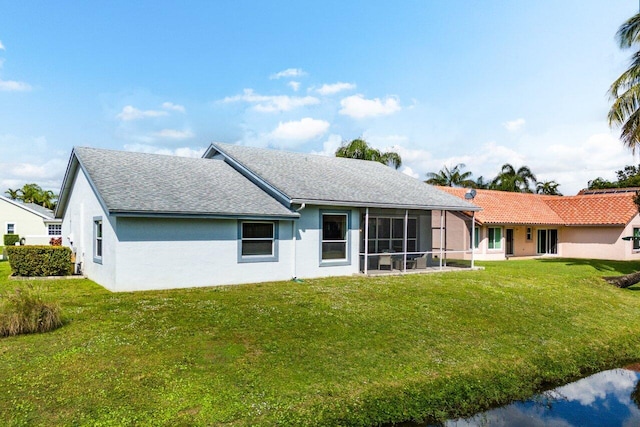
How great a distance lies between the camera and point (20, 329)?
7832 millimetres

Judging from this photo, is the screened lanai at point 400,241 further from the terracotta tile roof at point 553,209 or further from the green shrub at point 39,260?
the green shrub at point 39,260

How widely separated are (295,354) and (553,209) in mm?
31675

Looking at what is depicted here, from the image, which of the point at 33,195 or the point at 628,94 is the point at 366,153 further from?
the point at 33,195

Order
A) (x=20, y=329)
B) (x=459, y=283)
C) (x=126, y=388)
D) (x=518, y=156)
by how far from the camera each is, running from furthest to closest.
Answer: (x=518, y=156)
(x=459, y=283)
(x=20, y=329)
(x=126, y=388)

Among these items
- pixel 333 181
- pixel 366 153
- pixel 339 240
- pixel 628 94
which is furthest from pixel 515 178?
pixel 339 240

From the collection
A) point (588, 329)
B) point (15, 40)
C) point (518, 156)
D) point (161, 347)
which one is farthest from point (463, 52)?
point (518, 156)

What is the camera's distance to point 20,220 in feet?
120

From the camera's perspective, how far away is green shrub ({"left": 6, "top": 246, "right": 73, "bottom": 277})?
46.9ft

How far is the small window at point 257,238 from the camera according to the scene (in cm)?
1398

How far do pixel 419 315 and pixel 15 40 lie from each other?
17341 mm

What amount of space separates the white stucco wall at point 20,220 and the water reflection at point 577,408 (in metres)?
40.6

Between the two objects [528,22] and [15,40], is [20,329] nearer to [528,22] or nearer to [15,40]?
[15,40]

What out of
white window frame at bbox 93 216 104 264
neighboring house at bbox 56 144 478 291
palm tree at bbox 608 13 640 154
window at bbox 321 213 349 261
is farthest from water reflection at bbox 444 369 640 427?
palm tree at bbox 608 13 640 154

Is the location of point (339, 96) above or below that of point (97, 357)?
above
